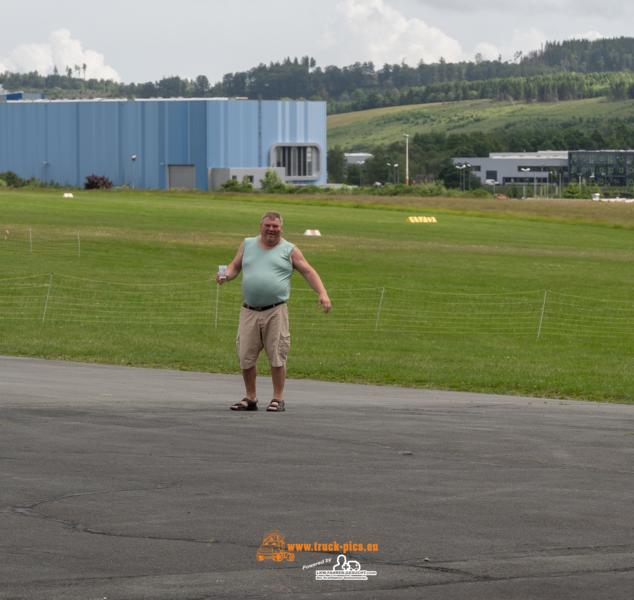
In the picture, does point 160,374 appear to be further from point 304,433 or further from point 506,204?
point 506,204

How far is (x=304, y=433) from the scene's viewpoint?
1271 centimetres

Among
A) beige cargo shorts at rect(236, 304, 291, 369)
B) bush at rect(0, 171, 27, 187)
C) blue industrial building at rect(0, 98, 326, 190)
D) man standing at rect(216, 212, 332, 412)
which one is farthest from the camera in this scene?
blue industrial building at rect(0, 98, 326, 190)

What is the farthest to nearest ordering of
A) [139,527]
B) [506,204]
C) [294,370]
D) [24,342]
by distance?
[506,204]
[24,342]
[294,370]
[139,527]

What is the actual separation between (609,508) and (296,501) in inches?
81.2

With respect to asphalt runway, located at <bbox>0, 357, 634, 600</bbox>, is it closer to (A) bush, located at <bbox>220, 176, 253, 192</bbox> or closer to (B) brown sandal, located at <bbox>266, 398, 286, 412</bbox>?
(B) brown sandal, located at <bbox>266, 398, 286, 412</bbox>

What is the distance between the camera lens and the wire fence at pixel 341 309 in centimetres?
3000

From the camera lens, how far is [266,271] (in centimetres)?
1420

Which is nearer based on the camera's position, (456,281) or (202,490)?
(202,490)

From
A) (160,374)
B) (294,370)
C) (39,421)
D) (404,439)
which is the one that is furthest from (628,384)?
(39,421)

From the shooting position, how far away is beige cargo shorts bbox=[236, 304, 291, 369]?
1438 centimetres

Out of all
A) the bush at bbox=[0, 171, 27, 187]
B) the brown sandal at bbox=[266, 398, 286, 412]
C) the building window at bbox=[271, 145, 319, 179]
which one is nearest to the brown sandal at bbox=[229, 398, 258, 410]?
the brown sandal at bbox=[266, 398, 286, 412]

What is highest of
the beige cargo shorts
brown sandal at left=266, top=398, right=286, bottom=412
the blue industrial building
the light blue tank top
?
the blue industrial building

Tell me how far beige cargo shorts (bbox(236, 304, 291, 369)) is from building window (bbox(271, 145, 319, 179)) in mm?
130551

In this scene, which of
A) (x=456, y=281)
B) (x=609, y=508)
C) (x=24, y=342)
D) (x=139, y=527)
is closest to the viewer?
(x=139, y=527)
